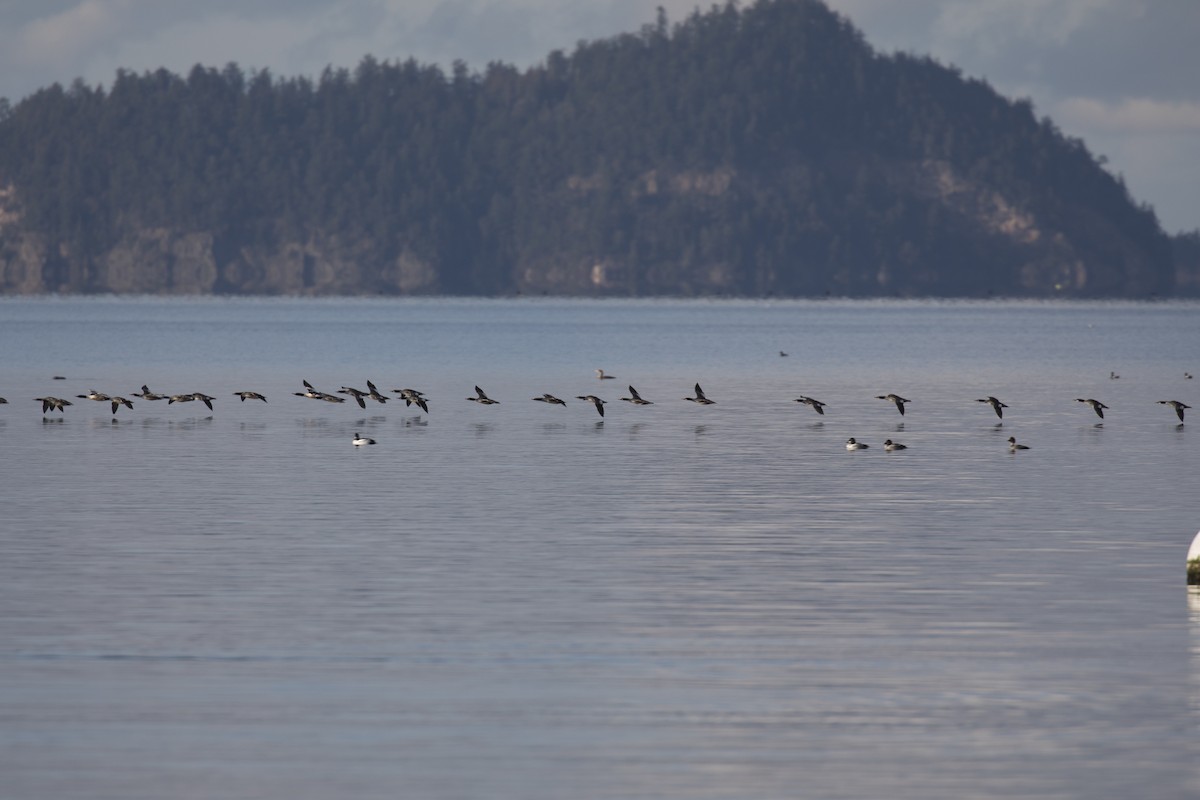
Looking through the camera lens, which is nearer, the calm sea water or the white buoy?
the calm sea water

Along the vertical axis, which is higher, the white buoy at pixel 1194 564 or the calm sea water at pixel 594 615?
the white buoy at pixel 1194 564

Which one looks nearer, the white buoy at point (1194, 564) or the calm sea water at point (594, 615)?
the calm sea water at point (594, 615)

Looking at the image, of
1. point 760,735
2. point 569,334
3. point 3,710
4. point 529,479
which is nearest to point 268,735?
point 3,710

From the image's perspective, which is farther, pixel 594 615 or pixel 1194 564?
pixel 1194 564

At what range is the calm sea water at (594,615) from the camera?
597 inches

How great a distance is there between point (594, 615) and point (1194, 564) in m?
7.12

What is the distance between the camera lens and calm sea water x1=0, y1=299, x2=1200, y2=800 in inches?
597

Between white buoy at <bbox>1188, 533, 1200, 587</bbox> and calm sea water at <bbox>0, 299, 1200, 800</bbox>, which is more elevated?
white buoy at <bbox>1188, 533, 1200, 587</bbox>

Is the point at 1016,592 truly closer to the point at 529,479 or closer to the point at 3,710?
the point at 3,710

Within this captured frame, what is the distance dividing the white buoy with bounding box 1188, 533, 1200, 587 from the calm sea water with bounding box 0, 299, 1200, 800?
29cm

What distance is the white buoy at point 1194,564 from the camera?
2341 centimetres

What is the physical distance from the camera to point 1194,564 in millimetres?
23469

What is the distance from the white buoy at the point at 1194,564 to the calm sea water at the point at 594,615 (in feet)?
0.94

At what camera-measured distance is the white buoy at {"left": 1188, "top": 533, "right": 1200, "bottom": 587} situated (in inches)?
922
